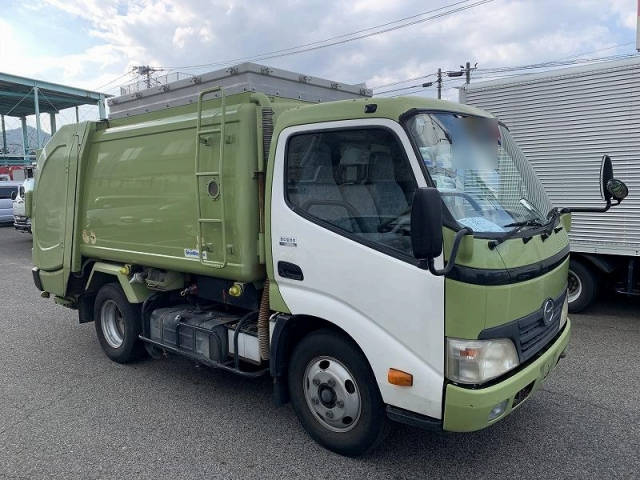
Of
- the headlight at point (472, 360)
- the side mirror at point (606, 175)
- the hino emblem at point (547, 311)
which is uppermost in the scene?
the side mirror at point (606, 175)

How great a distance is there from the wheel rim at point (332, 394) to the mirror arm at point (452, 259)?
3.50ft

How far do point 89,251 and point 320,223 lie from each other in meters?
3.37

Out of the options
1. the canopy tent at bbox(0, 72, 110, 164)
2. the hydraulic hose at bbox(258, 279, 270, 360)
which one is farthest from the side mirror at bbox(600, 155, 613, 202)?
the canopy tent at bbox(0, 72, 110, 164)

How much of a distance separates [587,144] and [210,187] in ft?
17.3

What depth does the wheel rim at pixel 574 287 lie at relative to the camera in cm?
707

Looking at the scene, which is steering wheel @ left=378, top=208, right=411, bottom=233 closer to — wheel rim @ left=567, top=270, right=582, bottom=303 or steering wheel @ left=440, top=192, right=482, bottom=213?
steering wheel @ left=440, top=192, right=482, bottom=213

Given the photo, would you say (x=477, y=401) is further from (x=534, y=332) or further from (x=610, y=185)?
(x=610, y=185)

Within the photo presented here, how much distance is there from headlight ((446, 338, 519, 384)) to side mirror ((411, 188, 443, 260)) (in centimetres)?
62

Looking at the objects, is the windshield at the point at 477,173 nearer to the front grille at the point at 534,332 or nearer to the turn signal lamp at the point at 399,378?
the front grille at the point at 534,332

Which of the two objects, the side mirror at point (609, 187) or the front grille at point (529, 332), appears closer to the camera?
the front grille at point (529, 332)

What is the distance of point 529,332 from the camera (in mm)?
3156

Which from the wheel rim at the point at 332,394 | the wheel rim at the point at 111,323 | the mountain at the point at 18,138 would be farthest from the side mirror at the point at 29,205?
the mountain at the point at 18,138

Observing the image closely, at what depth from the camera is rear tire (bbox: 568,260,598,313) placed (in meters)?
6.96

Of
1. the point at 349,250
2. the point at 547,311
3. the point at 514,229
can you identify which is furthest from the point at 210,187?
the point at 547,311
